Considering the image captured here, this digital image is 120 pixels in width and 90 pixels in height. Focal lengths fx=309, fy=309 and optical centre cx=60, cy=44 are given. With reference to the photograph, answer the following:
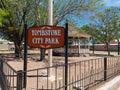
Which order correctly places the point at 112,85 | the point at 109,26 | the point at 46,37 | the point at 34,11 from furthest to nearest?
the point at 109,26 < the point at 34,11 < the point at 112,85 < the point at 46,37

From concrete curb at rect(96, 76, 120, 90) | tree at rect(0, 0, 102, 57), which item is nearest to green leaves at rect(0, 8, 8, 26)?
tree at rect(0, 0, 102, 57)

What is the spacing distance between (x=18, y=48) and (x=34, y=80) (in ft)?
60.0

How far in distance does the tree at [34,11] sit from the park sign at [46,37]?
14359 mm

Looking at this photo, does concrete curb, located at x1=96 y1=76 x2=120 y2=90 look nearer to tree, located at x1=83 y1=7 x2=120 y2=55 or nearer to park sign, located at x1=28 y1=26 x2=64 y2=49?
park sign, located at x1=28 y1=26 x2=64 y2=49

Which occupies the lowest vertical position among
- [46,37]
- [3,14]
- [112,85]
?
[112,85]

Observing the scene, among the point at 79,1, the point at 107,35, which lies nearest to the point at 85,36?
the point at 107,35

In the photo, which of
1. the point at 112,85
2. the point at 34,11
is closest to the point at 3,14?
the point at 34,11

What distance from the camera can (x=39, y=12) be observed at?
82.3ft

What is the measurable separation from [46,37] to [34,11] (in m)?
15.8

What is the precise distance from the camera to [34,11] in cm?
2492

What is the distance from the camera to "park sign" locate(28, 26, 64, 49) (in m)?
9.12

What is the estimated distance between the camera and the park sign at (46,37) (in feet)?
29.9

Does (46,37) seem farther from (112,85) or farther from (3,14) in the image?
(3,14)

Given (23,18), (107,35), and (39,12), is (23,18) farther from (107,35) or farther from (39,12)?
(107,35)
